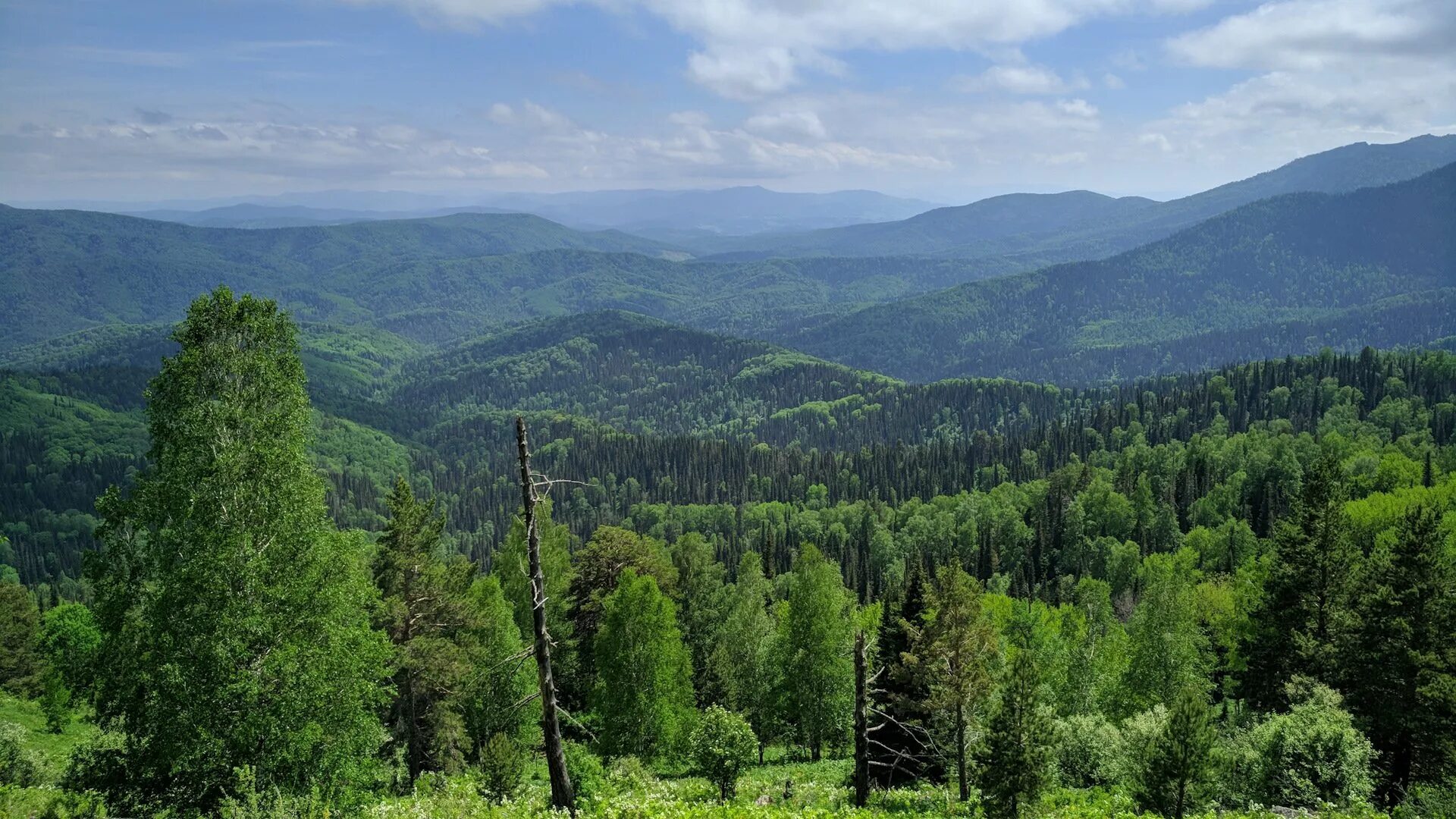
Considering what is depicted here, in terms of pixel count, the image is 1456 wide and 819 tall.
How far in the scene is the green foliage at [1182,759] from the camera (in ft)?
98.0

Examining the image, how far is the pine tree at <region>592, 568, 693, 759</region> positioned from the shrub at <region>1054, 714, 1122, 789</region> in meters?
20.8

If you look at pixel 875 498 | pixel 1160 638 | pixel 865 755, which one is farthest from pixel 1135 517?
pixel 865 755

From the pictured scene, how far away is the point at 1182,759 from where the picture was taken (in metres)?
29.9

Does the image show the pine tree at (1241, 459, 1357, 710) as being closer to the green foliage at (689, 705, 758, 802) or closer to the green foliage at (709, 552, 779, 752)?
the green foliage at (689, 705, 758, 802)

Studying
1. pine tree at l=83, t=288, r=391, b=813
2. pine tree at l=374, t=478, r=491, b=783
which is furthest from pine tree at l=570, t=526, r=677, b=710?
pine tree at l=83, t=288, r=391, b=813

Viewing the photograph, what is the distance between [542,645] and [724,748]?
22124 mm

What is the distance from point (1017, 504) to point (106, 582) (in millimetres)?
146536

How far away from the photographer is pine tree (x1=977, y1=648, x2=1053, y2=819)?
2902 cm

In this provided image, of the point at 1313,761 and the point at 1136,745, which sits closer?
the point at 1313,761

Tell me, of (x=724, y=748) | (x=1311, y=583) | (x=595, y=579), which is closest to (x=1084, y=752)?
(x=1311, y=583)

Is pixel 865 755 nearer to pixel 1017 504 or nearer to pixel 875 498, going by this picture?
pixel 1017 504

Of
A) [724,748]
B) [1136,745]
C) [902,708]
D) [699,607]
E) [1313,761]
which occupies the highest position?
[1313,761]

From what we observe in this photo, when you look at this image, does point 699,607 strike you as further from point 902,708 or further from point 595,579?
point 902,708

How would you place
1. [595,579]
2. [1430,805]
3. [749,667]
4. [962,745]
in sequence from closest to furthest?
[1430,805] → [962,745] → [749,667] → [595,579]
